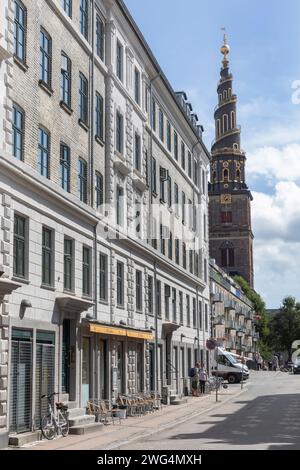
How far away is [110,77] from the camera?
2908cm

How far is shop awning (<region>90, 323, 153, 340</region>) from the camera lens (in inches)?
956

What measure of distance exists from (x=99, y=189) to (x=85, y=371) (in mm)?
6654

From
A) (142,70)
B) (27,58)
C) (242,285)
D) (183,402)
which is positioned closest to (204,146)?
(142,70)

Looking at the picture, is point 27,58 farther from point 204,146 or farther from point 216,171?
point 216,171

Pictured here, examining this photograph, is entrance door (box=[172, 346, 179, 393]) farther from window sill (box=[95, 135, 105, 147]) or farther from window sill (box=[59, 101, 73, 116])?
window sill (box=[59, 101, 73, 116])

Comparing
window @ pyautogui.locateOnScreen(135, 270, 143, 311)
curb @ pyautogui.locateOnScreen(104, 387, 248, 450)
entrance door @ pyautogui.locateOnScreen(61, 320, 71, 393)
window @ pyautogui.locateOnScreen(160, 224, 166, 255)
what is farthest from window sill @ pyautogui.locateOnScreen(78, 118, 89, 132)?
window @ pyautogui.locateOnScreen(160, 224, 166, 255)

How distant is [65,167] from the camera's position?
24.1m

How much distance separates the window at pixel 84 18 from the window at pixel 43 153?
5756 mm

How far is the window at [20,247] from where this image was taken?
19781mm

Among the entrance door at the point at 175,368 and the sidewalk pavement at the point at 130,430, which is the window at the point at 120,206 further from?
the entrance door at the point at 175,368

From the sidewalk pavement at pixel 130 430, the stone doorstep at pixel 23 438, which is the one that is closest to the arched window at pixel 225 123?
the sidewalk pavement at pixel 130 430

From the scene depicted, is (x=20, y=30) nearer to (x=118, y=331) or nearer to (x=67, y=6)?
(x=67, y=6)

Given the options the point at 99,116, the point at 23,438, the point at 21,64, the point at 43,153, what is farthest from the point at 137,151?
the point at 23,438

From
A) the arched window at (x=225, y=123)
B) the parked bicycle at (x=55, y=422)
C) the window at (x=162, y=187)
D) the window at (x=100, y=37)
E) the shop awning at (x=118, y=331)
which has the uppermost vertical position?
the arched window at (x=225, y=123)
